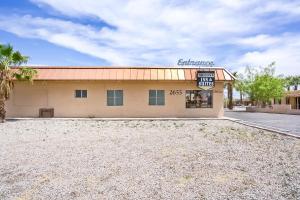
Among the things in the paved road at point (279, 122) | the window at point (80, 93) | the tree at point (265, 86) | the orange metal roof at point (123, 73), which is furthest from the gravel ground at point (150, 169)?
the tree at point (265, 86)

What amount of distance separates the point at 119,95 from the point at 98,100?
170 centimetres

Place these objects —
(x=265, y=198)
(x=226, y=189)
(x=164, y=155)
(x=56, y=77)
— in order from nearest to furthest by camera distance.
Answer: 1. (x=265, y=198)
2. (x=226, y=189)
3. (x=164, y=155)
4. (x=56, y=77)

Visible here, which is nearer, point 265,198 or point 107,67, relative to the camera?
point 265,198

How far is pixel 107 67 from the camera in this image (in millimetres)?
27625

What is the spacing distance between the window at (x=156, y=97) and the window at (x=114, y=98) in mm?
2388

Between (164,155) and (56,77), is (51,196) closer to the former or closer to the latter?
(164,155)

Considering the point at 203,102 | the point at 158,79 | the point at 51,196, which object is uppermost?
the point at 158,79

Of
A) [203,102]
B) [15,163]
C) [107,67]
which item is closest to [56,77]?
[107,67]

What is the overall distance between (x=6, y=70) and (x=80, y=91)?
598 centimetres

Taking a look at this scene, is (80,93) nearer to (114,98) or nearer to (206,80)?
(114,98)

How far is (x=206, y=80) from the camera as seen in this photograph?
2703 centimetres

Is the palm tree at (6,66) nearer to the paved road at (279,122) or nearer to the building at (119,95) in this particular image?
the building at (119,95)

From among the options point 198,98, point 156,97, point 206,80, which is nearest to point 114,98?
point 156,97

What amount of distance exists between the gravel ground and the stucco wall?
14060mm
